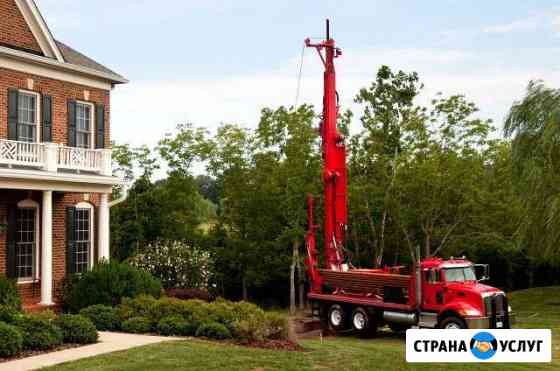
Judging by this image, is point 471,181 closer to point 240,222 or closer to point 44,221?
point 240,222

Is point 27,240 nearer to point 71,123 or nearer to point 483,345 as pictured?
point 71,123

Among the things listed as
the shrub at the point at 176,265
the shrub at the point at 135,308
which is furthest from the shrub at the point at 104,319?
the shrub at the point at 176,265

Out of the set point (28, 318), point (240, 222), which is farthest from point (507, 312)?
point (240, 222)

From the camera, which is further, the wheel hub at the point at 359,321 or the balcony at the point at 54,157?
the wheel hub at the point at 359,321

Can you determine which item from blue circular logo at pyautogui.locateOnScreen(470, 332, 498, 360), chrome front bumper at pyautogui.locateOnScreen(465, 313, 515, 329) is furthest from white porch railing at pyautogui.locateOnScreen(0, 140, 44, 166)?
blue circular logo at pyautogui.locateOnScreen(470, 332, 498, 360)

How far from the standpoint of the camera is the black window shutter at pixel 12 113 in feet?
75.0

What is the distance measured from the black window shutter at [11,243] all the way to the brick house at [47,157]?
0.03 meters

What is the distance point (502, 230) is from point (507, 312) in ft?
56.5

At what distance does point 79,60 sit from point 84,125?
7.41 ft

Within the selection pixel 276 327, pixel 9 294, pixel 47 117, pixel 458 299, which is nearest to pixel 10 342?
pixel 276 327

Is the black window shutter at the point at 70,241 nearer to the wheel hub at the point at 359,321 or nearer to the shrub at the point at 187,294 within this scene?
the shrub at the point at 187,294

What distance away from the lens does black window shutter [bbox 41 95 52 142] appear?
78.3 ft

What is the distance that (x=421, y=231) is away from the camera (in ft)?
128

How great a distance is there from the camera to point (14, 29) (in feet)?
77.2
